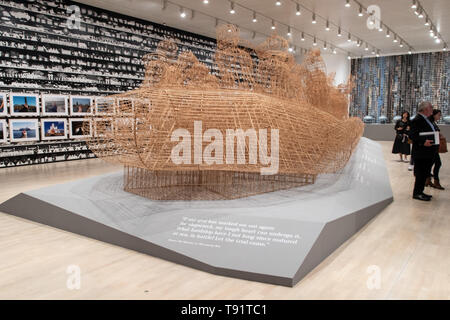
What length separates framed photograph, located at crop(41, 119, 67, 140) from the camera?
7785 mm

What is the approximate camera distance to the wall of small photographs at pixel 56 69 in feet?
23.4

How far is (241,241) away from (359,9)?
7664 mm

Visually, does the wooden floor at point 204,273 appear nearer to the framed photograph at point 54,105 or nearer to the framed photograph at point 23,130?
the framed photograph at point 23,130

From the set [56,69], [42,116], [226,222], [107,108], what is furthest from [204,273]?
[56,69]

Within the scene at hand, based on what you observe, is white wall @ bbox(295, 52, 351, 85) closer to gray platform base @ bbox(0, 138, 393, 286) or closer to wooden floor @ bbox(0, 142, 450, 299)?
gray platform base @ bbox(0, 138, 393, 286)

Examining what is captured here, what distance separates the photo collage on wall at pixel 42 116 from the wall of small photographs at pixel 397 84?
11227 millimetres

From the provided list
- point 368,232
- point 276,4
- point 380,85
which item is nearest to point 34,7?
point 276,4

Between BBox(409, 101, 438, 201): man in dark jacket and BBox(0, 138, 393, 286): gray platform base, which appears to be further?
BBox(409, 101, 438, 201): man in dark jacket

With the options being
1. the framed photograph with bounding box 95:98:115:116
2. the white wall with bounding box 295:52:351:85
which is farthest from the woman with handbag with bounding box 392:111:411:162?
the white wall with bounding box 295:52:351:85

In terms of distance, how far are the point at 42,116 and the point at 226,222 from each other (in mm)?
6133

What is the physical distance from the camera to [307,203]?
3447mm

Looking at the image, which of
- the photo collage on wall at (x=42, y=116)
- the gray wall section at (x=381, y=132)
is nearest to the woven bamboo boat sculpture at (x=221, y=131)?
the photo collage on wall at (x=42, y=116)

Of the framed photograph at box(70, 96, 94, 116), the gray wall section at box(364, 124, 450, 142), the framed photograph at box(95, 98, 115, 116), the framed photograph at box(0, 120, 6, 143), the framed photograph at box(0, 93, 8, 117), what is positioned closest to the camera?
the framed photograph at box(95, 98, 115, 116)

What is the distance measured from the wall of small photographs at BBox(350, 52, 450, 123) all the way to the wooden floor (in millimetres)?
12123
